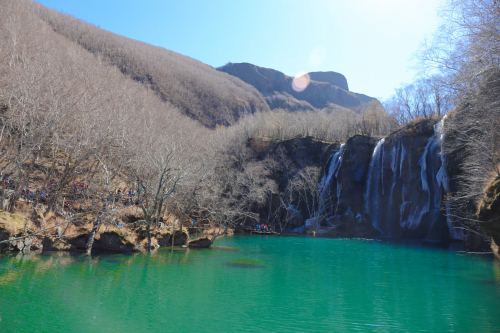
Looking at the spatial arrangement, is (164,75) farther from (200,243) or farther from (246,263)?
(246,263)

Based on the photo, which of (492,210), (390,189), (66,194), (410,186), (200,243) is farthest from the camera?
(390,189)

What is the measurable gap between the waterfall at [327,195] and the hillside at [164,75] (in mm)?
59869

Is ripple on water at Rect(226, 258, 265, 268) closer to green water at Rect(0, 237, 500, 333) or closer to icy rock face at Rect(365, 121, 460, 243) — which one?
green water at Rect(0, 237, 500, 333)

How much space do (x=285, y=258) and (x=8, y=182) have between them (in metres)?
15.0

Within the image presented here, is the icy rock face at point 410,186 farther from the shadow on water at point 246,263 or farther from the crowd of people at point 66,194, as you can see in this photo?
the crowd of people at point 66,194

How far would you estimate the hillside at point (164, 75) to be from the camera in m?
112

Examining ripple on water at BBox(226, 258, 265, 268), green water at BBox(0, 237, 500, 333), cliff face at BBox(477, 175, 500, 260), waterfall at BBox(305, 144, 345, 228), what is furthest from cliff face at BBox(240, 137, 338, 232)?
cliff face at BBox(477, 175, 500, 260)

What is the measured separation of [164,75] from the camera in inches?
4803

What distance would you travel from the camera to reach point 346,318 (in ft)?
34.3

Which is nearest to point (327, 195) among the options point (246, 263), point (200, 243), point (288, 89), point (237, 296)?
point (200, 243)

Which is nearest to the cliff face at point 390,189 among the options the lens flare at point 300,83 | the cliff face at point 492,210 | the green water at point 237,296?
the green water at point 237,296

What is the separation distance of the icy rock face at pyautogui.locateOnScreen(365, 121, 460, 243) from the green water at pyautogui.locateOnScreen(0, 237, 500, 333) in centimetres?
1633

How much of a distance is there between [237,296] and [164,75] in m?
117

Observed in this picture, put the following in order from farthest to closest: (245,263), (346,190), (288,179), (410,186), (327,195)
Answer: (288,179)
(327,195)
(346,190)
(410,186)
(245,263)
